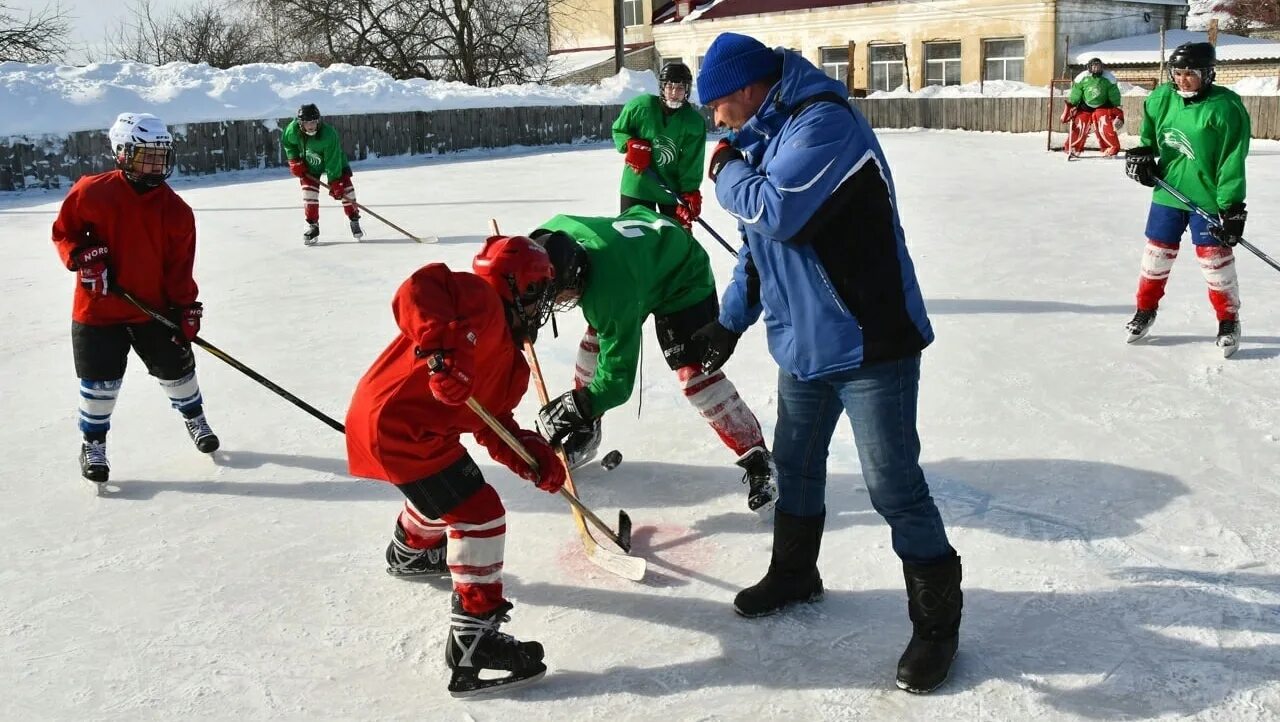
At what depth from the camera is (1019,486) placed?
3.59m

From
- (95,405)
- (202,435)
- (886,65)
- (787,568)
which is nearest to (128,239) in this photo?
(95,405)

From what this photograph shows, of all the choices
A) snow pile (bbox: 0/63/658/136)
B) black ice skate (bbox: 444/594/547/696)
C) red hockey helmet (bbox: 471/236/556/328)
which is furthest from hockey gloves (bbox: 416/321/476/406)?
snow pile (bbox: 0/63/658/136)

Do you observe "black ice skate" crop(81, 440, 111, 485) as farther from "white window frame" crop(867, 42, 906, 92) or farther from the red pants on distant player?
"white window frame" crop(867, 42, 906, 92)

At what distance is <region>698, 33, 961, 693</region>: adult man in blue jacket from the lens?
2250 millimetres

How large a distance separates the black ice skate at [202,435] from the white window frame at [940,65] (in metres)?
26.0

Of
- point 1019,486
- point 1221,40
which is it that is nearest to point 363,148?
point 1019,486

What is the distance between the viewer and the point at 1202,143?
4.76m

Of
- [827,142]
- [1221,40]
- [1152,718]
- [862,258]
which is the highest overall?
[1221,40]

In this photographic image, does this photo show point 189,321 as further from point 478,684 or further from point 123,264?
point 478,684

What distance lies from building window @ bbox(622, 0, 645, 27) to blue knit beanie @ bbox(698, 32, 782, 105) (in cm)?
3313

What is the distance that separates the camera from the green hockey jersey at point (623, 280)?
9.32 feet

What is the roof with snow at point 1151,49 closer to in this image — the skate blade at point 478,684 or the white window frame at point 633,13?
the white window frame at point 633,13

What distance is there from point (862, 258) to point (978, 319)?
3.82 m

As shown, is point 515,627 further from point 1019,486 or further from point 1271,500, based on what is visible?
point 1271,500
